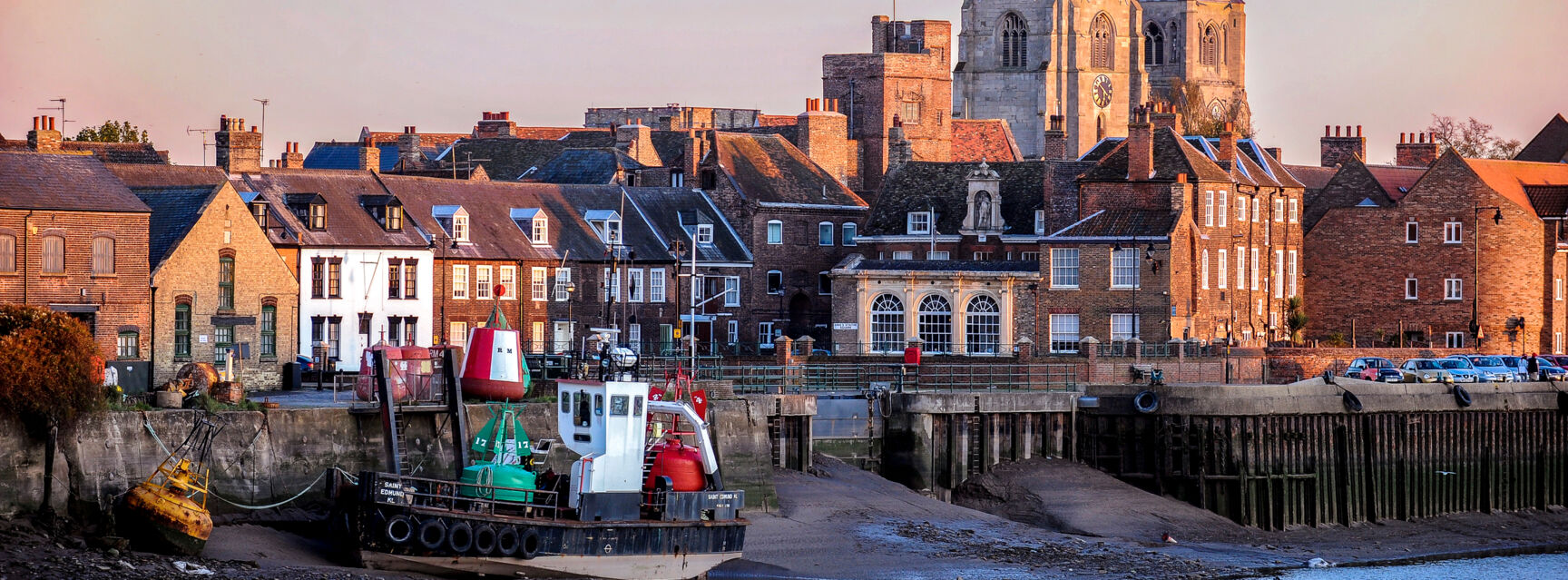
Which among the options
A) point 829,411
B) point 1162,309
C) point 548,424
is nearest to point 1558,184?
point 1162,309

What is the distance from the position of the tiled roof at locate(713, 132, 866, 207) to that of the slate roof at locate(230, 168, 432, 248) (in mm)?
16428

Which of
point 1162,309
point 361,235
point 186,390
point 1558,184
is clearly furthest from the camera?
point 1558,184

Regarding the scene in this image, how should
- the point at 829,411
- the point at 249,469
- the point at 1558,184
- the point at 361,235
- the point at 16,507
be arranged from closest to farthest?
the point at 16,507, the point at 249,469, the point at 829,411, the point at 361,235, the point at 1558,184

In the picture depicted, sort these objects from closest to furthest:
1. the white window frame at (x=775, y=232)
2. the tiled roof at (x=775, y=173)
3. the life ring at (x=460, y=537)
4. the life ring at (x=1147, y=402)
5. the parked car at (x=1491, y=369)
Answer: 1. the life ring at (x=460, y=537)
2. the life ring at (x=1147, y=402)
3. the parked car at (x=1491, y=369)
4. the white window frame at (x=775, y=232)
5. the tiled roof at (x=775, y=173)

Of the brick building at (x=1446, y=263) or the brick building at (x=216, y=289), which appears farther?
the brick building at (x=1446, y=263)

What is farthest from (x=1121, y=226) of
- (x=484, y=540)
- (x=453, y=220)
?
(x=484, y=540)

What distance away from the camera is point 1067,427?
55031 mm

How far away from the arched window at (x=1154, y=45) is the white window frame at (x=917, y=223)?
328 ft

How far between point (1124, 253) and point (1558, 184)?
22.0 m

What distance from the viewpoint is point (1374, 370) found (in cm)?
6378

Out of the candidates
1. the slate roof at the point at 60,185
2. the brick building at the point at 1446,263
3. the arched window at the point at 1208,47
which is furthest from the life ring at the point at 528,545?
the arched window at the point at 1208,47

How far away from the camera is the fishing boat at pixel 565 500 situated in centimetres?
3578

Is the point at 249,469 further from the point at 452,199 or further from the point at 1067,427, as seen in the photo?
the point at 452,199

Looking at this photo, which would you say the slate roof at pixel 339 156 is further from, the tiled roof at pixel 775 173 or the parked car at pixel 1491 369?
the parked car at pixel 1491 369
